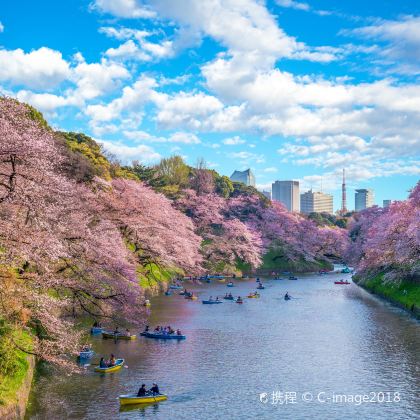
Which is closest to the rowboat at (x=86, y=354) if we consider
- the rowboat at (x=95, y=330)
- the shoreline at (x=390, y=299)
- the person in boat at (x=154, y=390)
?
the rowboat at (x=95, y=330)

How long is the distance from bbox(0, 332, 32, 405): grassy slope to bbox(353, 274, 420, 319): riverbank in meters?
38.8

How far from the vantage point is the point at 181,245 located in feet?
210

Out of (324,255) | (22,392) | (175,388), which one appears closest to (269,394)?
(175,388)

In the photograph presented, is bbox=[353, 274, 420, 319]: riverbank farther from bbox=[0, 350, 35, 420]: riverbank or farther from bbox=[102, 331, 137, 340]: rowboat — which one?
bbox=[0, 350, 35, 420]: riverbank

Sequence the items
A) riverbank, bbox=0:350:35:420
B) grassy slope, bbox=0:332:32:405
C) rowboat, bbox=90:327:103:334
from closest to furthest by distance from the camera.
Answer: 1. riverbank, bbox=0:350:35:420
2. grassy slope, bbox=0:332:32:405
3. rowboat, bbox=90:327:103:334

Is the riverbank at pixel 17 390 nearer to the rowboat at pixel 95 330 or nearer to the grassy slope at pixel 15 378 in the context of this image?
the grassy slope at pixel 15 378

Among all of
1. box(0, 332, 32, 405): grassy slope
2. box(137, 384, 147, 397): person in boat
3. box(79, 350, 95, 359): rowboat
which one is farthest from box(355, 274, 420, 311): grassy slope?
box(0, 332, 32, 405): grassy slope

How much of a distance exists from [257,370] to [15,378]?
1486 cm

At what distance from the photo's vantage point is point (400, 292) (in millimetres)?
62031

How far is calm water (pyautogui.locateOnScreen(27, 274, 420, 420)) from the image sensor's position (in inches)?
1016

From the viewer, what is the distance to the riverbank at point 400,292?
179ft

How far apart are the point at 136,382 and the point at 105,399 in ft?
9.81

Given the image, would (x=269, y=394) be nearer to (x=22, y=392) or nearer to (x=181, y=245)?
(x=22, y=392)

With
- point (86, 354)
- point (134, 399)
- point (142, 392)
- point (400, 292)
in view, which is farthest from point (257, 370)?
point (400, 292)
